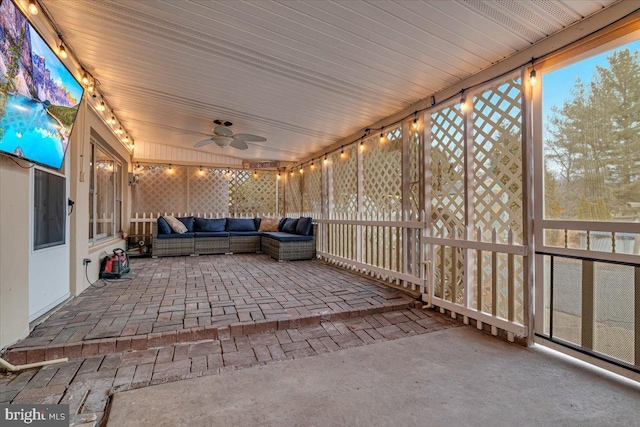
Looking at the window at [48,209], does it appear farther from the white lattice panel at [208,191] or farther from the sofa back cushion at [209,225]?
the white lattice panel at [208,191]

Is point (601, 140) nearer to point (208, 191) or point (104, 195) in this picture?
point (104, 195)

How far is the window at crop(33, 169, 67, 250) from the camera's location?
A: 2580 millimetres

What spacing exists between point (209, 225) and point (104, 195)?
2467 millimetres

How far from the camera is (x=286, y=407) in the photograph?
1.62m

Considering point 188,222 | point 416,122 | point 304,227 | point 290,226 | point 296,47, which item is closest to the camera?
point 296,47

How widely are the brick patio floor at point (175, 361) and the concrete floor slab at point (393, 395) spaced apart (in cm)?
A: 13

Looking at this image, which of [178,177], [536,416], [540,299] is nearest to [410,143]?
[540,299]

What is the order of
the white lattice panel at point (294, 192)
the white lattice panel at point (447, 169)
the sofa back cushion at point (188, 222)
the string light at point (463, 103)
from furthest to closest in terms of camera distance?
the white lattice panel at point (294, 192)
the sofa back cushion at point (188, 222)
the white lattice panel at point (447, 169)
the string light at point (463, 103)

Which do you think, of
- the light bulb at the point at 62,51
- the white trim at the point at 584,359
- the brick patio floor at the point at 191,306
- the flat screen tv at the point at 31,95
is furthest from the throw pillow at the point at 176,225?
the white trim at the point at 584,359

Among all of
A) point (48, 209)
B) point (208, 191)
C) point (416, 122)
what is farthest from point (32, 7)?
point (208, 191)

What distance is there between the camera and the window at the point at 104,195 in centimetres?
429

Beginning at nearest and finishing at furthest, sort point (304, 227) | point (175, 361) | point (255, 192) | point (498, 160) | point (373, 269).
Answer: point (175, 361), point (498, 160), point (373, 269), point (304, 227), point (255, 192)

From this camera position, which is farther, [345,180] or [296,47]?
[345,180]

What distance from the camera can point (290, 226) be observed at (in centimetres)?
685
